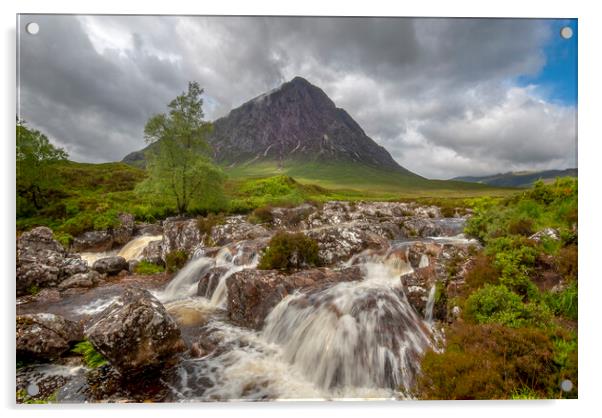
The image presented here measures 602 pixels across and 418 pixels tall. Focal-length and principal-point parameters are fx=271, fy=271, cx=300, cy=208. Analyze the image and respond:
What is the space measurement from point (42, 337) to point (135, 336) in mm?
1691

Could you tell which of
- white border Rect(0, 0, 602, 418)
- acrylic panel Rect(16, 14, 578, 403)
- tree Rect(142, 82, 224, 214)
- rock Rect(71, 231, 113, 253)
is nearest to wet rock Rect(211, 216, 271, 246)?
acrylic panel Rect(16, 14, 578, 403)

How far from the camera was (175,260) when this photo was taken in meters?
9.24

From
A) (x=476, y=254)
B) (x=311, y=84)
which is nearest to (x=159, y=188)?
(x=311, y=84)

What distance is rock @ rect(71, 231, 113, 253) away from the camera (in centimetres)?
826

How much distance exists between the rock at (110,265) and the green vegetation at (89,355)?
4609mm

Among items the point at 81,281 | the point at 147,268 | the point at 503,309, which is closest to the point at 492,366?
the point at 503,309

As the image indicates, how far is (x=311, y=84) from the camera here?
5.58m

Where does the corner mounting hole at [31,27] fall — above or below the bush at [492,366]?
above

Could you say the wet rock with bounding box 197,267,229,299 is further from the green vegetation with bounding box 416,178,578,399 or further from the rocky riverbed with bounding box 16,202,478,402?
the green vegetation with bounding box 416,178,578,399

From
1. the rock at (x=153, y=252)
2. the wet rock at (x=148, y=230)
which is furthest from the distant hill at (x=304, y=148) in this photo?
the rock at (x=153, y=252)

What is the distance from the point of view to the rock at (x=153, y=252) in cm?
975

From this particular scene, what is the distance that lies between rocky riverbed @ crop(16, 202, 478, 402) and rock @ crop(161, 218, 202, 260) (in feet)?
2.66

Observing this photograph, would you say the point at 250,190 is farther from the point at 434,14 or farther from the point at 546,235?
the point at 546,235

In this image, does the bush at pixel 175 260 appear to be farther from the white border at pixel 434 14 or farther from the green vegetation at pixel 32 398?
the green vegetation at pixel 32 398
